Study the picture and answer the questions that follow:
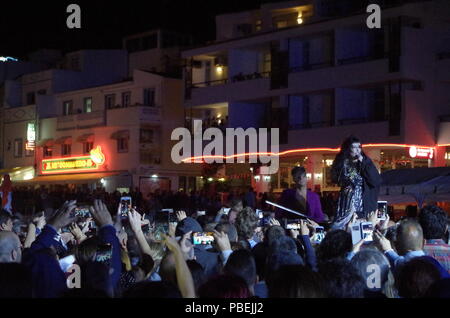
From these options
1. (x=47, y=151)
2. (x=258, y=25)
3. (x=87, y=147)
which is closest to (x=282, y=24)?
(x=258, y=25)

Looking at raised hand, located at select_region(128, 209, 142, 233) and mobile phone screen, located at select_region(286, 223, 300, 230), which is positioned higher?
raised hand, located at select_region(128, 209, 142, 233)

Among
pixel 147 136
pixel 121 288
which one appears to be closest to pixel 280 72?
pixel 147 136

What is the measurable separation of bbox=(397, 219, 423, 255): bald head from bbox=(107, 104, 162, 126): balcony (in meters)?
37.0

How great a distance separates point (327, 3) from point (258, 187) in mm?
9294

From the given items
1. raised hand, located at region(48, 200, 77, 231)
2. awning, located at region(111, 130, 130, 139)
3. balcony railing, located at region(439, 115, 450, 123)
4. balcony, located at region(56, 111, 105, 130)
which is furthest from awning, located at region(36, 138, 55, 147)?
raised hand, located at region(48, 200, 77, 231)

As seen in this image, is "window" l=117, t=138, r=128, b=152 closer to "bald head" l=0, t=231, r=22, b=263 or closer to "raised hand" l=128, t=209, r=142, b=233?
"raised hand" l=128, t=209, r=142, b=233

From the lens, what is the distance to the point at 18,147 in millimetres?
51688

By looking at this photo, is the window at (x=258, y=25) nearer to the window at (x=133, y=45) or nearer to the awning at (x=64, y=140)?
the window at (x=133, y=45)

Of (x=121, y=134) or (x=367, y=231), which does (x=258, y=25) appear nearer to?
(x=121, y=134)

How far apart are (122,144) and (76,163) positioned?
3.91 m

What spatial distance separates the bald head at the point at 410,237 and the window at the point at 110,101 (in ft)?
133

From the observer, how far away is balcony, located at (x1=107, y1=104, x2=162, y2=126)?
42.7 m

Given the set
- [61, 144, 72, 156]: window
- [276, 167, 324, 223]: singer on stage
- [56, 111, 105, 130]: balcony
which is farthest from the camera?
[61, 144, 72, 156]: window
